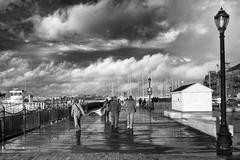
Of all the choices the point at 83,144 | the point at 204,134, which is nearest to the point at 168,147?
the point at 83,144

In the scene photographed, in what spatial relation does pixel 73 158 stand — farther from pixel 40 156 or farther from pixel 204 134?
pixel 204 134

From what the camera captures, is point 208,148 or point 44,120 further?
point 44,120

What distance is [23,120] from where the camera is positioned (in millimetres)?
19891

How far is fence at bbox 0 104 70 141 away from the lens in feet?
56.0

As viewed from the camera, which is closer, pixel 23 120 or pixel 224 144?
pixel 224 144

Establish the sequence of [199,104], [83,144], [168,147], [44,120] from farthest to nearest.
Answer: [199,104], [44,120], [83,144], [168,147]

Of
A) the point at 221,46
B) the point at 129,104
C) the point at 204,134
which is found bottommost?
the point at 204,134

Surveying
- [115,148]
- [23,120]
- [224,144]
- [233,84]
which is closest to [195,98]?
[23,120]

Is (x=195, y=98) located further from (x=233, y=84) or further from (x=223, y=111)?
(x=233, y=84)

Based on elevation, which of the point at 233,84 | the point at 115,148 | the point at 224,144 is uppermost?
the point at 233,84

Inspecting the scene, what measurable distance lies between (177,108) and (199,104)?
9.46 feet

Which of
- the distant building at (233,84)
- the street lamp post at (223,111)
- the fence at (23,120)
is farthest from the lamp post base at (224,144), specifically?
the distant building at (233,84)

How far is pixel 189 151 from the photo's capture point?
12.2 m

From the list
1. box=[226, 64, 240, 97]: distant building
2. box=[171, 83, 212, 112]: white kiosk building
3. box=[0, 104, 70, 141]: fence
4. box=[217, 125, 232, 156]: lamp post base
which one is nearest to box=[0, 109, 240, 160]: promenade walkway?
box=[217, 125, 232, 156]: lamp post base
